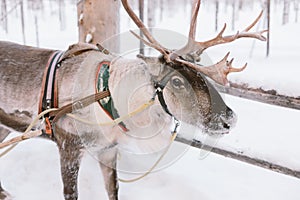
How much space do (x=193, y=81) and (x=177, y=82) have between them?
0.27 feet

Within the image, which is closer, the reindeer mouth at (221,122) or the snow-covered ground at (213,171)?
the reindeer mouth at (221,122)

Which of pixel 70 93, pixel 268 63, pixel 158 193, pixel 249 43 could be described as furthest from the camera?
pixel 249 43

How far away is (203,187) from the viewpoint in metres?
2.74

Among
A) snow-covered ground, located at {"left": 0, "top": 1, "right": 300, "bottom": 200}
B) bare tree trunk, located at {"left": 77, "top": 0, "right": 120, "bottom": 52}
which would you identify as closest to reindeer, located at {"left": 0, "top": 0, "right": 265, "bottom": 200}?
snow-covered ground, located at {"left": 0, "top": 1, "right": 300, "bottom": 200}

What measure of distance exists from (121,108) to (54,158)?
1.51 meters

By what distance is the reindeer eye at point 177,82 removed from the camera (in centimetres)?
190

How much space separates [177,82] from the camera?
1.91 m

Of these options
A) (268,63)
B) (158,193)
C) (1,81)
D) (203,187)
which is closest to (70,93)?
(1,81)

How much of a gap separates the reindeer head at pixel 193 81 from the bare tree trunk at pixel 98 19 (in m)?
1.36

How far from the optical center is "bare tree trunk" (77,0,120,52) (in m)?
3.33

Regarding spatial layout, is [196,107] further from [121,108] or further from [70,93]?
[70,93]

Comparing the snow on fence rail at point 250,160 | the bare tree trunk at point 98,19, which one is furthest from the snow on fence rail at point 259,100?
the bare tree trunk at point 98,19

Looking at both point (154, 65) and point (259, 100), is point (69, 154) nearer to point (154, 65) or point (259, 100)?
point (154, 65)

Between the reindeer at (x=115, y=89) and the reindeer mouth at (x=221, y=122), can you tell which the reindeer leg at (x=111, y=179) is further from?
the reindeer mouth at (x=221, y=122)
